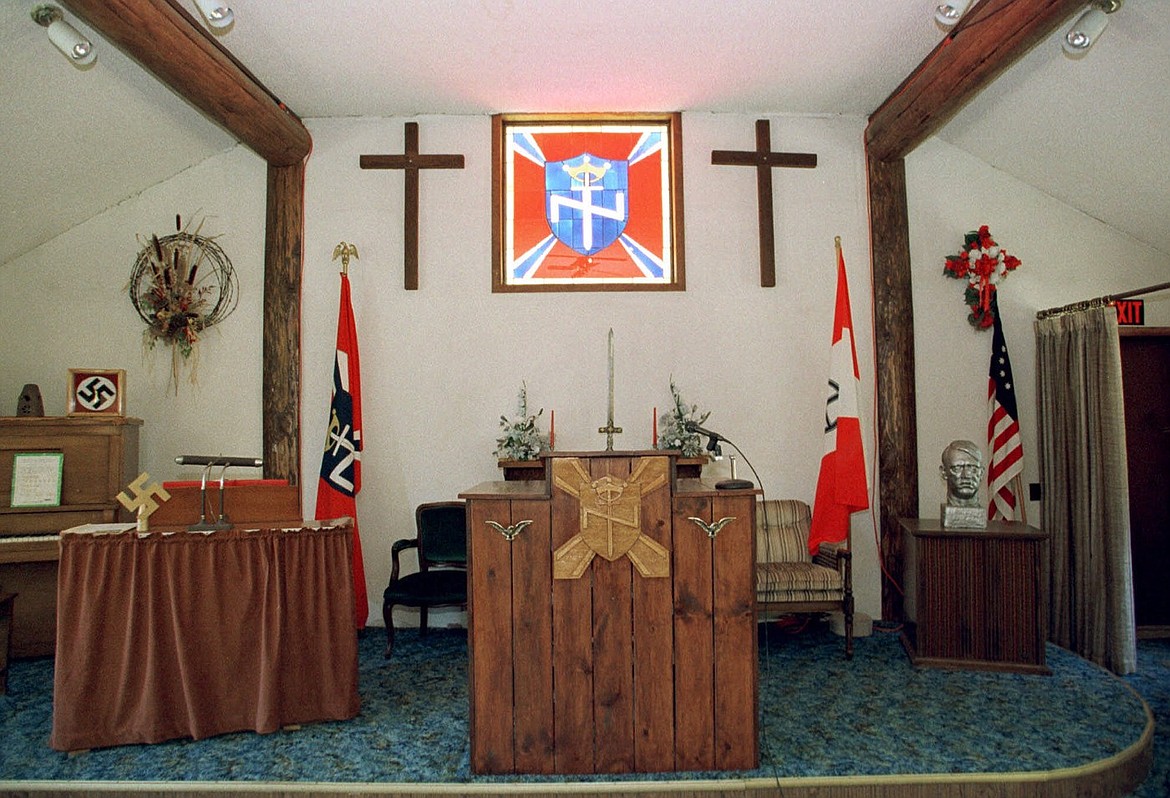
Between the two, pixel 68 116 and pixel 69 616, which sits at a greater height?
pixel 68 116

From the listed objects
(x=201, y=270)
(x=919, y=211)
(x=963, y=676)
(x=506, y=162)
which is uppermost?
(x=506, y=162)

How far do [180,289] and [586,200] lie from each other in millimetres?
2830

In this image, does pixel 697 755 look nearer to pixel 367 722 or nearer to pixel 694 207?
pixel 367 722

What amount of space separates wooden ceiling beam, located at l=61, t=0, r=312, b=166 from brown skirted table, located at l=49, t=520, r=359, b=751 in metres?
2.27

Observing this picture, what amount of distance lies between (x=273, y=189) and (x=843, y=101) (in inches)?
156

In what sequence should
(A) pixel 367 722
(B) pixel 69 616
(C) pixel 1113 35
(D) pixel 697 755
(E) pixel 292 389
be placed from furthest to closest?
1. (E) pixel 292 389
2. (C) pixel 1113 35
3. (A) pixel 367 722
4. (B) pixel 69 616
5. (D) pixel 697 755

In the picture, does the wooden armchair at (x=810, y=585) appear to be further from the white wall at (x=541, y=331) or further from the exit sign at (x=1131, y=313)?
the exit sign at (x=1131, y=313)

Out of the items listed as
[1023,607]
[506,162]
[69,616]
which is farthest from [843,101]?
[69,616]

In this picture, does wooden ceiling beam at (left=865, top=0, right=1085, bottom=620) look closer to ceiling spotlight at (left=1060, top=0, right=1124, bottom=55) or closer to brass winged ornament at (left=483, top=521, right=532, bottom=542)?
ceiling spotlight at (left=1060, top=0, right=1124, bottom=55)

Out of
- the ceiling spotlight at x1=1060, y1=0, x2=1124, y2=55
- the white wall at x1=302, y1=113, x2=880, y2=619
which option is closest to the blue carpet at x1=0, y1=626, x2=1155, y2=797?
the white wall at x1=302, y1=113, x2=880, y2=619

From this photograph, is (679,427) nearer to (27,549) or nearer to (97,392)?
(97,392)

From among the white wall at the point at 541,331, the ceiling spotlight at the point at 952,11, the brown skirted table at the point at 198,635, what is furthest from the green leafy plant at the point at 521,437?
the ceiling spotlight at the point at 952,11

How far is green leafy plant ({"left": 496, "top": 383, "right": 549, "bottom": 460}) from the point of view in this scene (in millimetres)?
4371

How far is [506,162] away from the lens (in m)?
4.98
